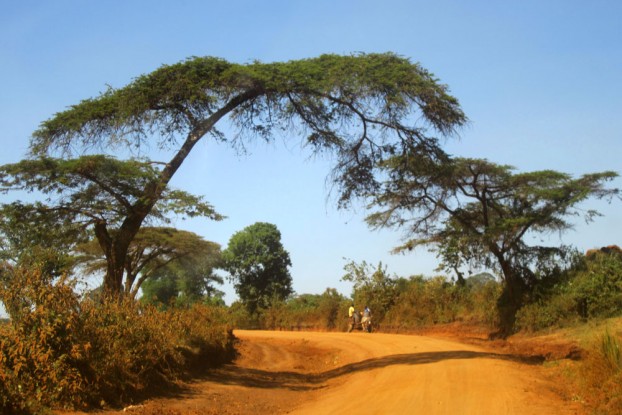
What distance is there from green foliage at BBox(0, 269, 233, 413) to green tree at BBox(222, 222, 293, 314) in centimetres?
4666

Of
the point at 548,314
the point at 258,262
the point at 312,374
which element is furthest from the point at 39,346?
the point at 258,262

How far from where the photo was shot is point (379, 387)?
1192 centimetres

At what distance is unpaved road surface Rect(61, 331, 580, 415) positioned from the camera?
9805 millimetres

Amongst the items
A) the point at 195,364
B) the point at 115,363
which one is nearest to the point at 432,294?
the point at 195,364

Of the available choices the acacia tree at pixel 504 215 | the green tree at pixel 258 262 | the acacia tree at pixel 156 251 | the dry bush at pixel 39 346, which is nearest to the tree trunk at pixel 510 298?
the acacia tree at pixel 504 215

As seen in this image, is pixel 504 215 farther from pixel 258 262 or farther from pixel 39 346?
pixel 258 262

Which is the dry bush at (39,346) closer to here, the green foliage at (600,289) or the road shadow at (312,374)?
the road shadow at (312,374)

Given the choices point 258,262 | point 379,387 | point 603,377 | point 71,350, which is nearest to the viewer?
point 71,350

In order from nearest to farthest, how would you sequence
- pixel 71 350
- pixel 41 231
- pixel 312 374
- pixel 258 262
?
pixel 71 350 → pixel 41 231 → pixel 312 374 → pixel 258 262

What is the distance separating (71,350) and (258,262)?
2004 inches

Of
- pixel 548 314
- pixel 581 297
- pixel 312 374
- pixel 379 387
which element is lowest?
pixel 312 374

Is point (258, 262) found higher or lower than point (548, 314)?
higher

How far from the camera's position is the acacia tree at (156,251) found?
95.3ft

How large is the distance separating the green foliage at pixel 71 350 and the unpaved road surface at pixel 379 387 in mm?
630
